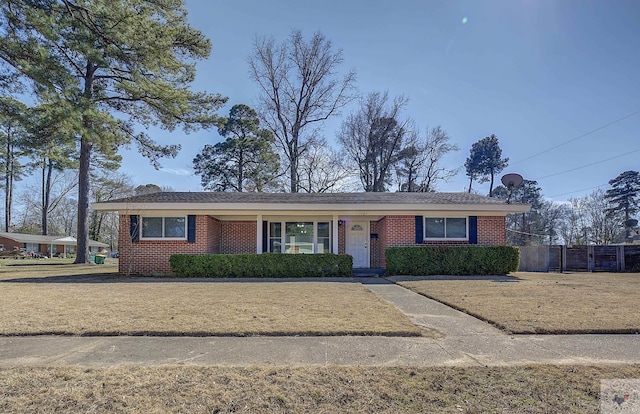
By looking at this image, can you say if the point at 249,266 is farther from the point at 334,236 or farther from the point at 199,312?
the point at 199,312

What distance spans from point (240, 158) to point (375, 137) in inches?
450

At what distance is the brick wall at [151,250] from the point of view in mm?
13766

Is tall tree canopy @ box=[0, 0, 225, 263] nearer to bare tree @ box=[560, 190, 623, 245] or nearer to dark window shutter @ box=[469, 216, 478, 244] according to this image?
dark window shutter @ box=[469, 216, 478, 244]

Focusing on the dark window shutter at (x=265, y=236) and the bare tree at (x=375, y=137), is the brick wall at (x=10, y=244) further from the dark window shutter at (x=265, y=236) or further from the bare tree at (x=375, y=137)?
the dark window shutter at (x=265, y=236)

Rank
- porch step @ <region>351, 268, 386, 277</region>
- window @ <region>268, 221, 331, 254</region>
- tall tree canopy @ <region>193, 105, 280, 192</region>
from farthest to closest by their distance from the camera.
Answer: tall tree canopy @ <region>193, 105, 280, 192</region>
window @ <region>268, 221, 331, 254</region>
porch step @ <region>351, 268, 386, 277</region>

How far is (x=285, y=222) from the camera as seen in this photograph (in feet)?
53.3

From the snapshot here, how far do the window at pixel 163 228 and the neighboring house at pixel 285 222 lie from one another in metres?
0.03

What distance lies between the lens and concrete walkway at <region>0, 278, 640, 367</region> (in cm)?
389

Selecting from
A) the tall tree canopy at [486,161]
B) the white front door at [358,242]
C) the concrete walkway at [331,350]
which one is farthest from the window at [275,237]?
the tall tree canopy at [486,161]

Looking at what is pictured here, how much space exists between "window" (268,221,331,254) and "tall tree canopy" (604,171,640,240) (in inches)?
1482

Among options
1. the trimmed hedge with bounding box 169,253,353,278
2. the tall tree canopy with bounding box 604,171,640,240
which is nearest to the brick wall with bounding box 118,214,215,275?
the trimmed hedge with bounding box 169,253,353,278

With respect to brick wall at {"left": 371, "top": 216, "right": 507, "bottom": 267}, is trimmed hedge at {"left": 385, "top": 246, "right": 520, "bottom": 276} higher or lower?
lower

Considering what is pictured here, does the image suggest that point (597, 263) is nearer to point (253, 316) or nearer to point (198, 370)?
point (253, 316)

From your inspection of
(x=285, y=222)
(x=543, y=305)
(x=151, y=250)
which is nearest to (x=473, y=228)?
(x=285, y=222)
